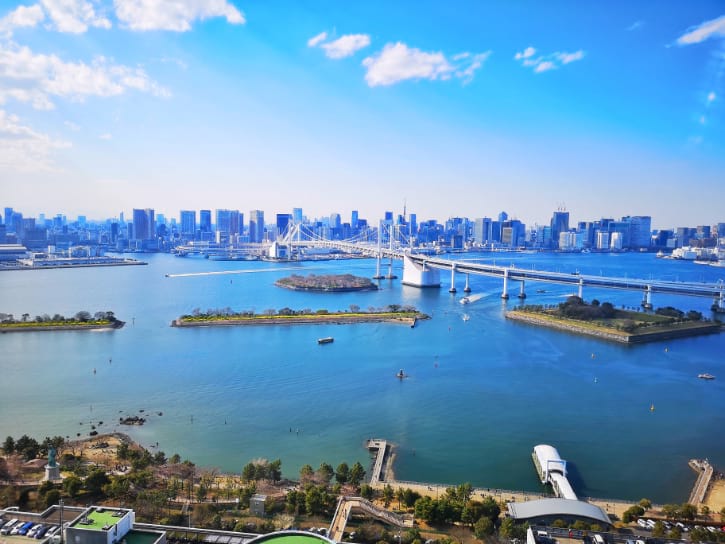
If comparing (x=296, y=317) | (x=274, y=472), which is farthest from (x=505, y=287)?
(x=274, y=472)

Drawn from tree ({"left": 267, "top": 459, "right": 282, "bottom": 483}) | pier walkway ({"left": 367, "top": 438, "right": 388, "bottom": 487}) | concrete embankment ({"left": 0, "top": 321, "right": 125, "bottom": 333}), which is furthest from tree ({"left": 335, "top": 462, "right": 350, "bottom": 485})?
concrete embankment ({"left": 0, "top": 321, "right": 125, "bottom": 333})

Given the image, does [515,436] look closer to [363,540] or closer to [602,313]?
[363,540]

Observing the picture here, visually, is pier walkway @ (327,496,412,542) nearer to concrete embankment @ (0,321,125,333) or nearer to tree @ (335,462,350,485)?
tree @ (335,462,350,485)

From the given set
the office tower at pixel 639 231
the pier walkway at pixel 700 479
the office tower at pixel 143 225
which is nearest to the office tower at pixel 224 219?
the office tower at pixel 143 225

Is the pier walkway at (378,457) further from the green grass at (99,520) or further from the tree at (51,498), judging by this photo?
the tree at (51,498)

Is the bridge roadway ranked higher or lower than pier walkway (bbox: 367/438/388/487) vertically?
higher

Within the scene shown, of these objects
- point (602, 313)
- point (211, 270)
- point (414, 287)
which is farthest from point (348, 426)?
point (211, 270)
